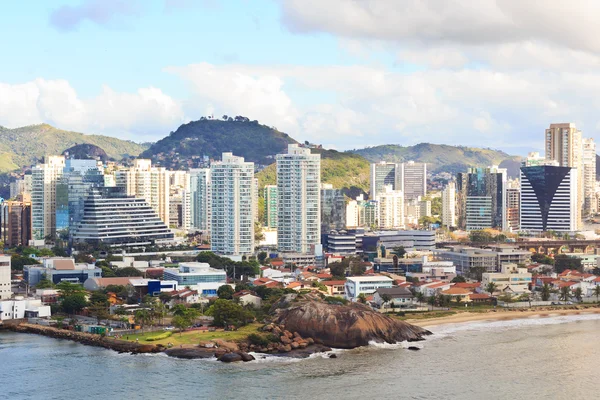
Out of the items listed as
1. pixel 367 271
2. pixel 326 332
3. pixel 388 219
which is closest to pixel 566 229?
pixel 388 219

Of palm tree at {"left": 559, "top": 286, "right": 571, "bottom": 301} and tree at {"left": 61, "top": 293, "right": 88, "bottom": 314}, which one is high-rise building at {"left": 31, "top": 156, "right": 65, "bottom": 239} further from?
palm tree at {"left": 559, "top": 286, "right": 571, "bottom": 301}

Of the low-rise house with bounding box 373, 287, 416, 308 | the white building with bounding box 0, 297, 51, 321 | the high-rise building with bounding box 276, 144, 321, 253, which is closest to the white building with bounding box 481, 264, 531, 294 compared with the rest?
the low-rise house with bounding box 373, 287, 416, 308

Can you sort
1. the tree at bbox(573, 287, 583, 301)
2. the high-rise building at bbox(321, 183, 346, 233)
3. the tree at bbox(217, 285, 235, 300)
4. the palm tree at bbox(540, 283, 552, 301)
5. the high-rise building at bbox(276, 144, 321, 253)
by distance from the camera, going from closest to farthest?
1. the tree at bbox(217, 285, 235, 300)
2. the palm tree at bbox(540, 283, 552, 301)
3. the tree at bbox(573, 287, 583, 301)
4. the high-rise building at bbox(276, 144, 321, 253)
5. the high-rise building at bbox(321, 183, 346, 233)

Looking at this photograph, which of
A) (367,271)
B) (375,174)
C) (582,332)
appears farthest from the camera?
(375,174)

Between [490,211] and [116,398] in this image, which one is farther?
[490,211]

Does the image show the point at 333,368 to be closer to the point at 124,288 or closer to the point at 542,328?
the point at 542,328

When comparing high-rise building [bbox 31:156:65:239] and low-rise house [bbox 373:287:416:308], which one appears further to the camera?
high-rise building [bbox 31:156:65:239]
